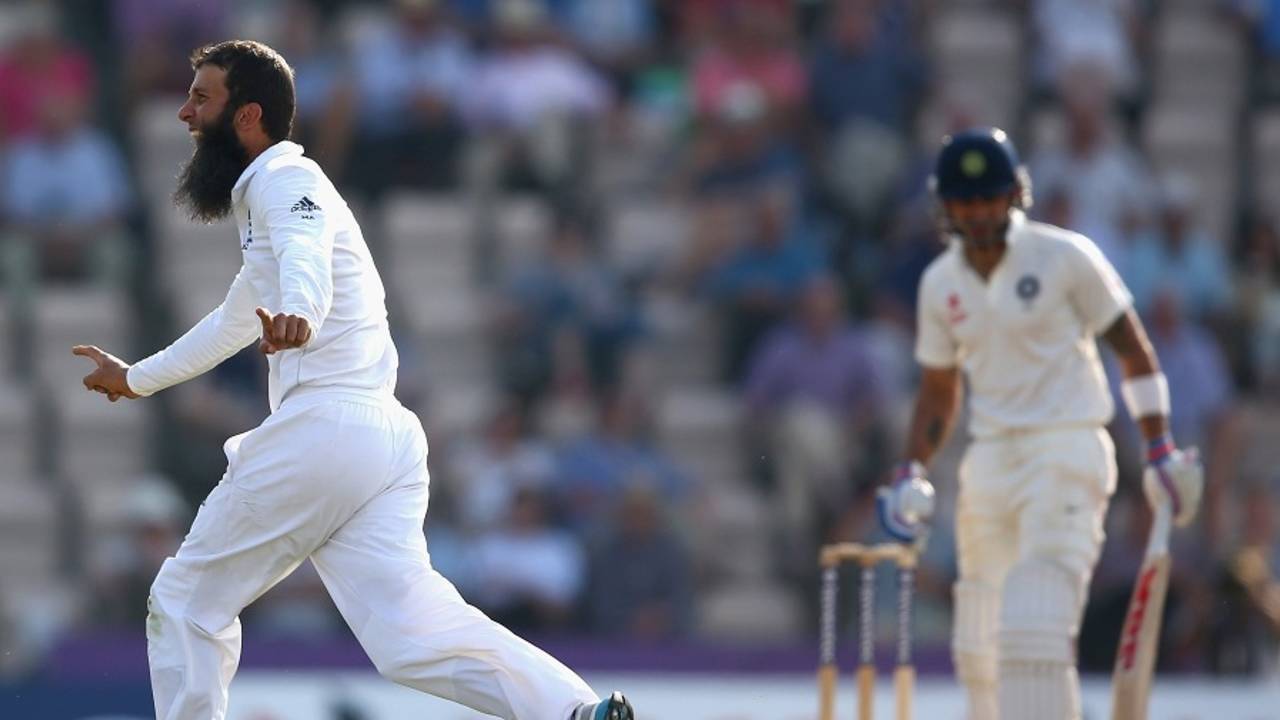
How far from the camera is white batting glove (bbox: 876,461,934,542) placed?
7906 mm

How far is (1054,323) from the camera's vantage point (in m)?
7.75

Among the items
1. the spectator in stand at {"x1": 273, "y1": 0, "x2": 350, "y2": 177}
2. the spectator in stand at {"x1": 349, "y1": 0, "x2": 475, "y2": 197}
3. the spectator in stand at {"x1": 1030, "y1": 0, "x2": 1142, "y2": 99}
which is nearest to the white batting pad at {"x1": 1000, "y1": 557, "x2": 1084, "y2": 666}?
the spectator in stand at {"x1": 273, "y1": 0, "x2": 350, "y2": 177}

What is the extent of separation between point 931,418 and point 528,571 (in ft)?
13.2

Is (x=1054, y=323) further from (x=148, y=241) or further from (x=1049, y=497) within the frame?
(x=148, y=241)

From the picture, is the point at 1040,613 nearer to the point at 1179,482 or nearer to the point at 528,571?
the point at 1179,482

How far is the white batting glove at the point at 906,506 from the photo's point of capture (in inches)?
311

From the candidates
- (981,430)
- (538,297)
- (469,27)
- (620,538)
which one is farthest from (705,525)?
(981,430)

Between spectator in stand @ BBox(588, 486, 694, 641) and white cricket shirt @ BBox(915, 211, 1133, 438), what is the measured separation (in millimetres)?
4268

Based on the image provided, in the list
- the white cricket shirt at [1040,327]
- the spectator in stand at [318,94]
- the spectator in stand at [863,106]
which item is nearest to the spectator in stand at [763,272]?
the spectator in stand at [863,106]

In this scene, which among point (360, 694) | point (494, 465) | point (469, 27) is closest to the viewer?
point (360, 694)

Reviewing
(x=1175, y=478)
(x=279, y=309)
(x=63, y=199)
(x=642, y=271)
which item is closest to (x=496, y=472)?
(x=642, y=271)

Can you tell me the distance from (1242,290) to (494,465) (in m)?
4.26

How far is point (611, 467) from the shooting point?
12562 mm

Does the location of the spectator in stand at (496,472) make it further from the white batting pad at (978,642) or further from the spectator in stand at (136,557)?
the white batting pad at (978,642)
